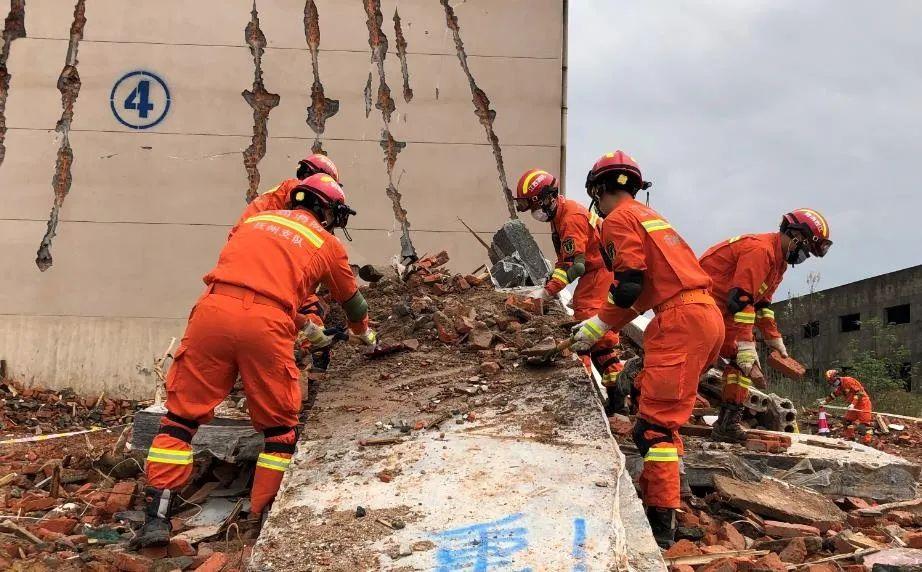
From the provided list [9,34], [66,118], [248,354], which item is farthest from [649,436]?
[9,34]

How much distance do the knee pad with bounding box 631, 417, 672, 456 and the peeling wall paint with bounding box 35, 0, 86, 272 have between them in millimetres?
9236

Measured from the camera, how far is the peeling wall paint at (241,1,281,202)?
1001 centimetres

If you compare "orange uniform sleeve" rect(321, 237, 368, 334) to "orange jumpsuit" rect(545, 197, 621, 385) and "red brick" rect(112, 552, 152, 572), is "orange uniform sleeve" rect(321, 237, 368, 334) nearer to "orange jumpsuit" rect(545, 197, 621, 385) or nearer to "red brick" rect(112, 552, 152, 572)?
"red brick" rect(112, 552, 152, 572)

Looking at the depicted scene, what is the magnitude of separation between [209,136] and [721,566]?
9.15 m

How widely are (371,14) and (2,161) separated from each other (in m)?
5.69

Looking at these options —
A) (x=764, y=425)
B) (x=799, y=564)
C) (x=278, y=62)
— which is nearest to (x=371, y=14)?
(x=278, y=62)

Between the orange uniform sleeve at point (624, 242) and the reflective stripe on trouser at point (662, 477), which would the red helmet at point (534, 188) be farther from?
Result: the reflective stripe on trouser at point (662, 477)

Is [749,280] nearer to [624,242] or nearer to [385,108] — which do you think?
[624,242]

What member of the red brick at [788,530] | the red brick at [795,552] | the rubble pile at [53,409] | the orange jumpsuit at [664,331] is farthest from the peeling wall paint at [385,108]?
the red brick at [795,552]

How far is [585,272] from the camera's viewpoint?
6.00 metres

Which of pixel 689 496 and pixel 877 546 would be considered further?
pixel 689 496

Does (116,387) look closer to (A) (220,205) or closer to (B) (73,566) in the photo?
(A) (220,205)

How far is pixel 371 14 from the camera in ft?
33.3

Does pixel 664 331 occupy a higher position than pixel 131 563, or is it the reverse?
pixel 664 331
